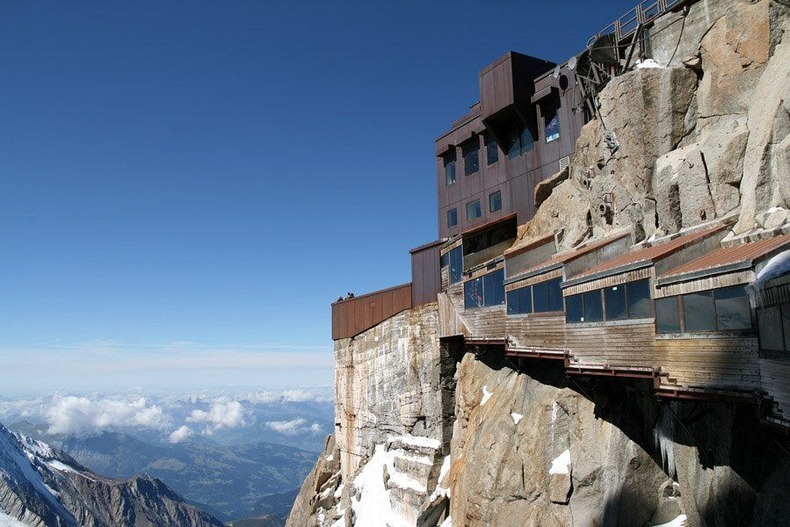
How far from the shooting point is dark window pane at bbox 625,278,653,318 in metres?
16.1

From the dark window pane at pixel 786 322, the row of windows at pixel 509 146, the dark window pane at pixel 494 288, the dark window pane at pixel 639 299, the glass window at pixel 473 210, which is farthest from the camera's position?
the glass window at pixel 473 210

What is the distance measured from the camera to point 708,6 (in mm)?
22188

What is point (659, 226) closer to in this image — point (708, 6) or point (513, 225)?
point (708, 6)

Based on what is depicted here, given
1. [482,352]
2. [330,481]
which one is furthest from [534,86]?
[330,481]

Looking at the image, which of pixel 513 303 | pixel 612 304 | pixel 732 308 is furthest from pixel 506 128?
pixel 732 308

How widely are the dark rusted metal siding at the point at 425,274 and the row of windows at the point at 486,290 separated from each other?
5.37 metres

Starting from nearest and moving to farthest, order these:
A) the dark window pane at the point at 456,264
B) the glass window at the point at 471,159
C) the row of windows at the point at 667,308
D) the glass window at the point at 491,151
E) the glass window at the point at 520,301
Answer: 1. the row of windows at the point at 667,308
2. the glass window at the point at 520,301
3. the dark window pane at the point at 456,264
4. the glass window at the point at 491,151
5. the glass window at the point at 471,159

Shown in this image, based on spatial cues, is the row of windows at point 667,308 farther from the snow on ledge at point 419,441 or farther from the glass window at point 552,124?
the glass window at point 552,124

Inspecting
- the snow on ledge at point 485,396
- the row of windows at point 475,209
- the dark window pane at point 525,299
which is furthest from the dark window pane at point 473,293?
the row of windows at point 475,209

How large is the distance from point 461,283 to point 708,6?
60.9 ft

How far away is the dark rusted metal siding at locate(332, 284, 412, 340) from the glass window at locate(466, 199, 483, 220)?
6.87 meters

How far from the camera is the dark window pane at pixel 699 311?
45.2 ft

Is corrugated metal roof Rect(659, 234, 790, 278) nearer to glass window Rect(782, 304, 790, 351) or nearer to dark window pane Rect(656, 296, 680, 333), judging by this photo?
dark window pane Rect(656, 296, 680, 333)

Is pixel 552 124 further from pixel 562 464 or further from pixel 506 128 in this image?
pixel 562 464
